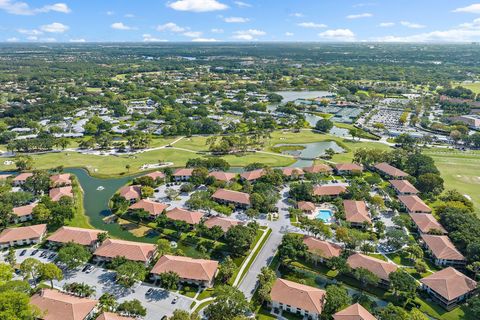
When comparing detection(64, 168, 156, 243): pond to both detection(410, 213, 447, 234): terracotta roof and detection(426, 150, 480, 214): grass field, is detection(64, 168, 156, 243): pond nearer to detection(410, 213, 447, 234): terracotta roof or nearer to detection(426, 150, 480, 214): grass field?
detection(410, 213, 447, 234): terracotta roof

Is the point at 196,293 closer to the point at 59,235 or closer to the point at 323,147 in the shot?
the point at 59,235

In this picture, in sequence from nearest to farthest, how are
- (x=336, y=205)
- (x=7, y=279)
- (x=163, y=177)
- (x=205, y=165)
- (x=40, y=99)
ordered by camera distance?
(x=7, y=279), (x=336, y=205), (x=163, y=177), (x=205, y=165), (x=40, y=99)

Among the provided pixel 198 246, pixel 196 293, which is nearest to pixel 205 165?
pixel 198 246

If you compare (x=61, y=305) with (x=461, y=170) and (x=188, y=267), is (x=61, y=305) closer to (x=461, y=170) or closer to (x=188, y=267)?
(x=188, y=267)

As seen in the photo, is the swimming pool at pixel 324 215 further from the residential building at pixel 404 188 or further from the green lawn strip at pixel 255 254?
the residential building at pixel 404 188

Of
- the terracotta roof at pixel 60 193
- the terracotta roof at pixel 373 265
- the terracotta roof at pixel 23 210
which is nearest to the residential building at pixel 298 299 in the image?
the terracotta roof at pixel 373 265

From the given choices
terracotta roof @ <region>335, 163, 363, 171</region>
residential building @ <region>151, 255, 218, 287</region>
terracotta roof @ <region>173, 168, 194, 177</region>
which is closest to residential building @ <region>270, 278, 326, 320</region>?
residential building @ <region>151, 255, 218, 287</region>

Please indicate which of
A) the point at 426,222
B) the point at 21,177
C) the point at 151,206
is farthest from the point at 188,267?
the point at 21,177
